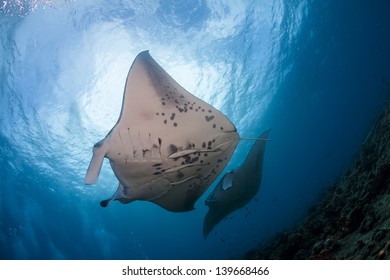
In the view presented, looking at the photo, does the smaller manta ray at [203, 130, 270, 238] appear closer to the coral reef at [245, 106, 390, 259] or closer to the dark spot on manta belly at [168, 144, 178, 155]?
the coral reef at [245, 106, 390, 259]

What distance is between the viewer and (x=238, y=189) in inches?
287

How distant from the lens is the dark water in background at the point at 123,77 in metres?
11.4

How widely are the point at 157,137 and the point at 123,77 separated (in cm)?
1046

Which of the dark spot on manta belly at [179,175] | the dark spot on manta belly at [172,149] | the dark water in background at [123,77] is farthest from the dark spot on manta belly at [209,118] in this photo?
the dark water in background at [123,77]

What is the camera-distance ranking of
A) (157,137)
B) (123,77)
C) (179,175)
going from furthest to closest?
(123,77) < (179,175) < (157,137)

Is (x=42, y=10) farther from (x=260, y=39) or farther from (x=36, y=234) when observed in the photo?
(x=36, y=234)

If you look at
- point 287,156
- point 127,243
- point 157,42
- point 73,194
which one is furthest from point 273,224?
point 157,42

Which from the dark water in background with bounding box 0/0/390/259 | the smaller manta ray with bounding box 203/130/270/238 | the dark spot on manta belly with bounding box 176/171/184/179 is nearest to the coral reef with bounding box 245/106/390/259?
the smaller manta ray with bounding box 203/130/270/238

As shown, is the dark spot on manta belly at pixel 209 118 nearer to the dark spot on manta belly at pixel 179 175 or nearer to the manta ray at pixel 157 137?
the manta ray at pixel 157 137

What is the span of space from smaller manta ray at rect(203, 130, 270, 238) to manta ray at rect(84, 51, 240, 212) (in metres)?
2.09

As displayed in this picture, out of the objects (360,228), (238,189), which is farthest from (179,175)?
(238,189)

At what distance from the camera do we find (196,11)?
40.7 feet

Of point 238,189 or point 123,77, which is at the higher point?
point 123,77

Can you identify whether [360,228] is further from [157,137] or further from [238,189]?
[238,189]
